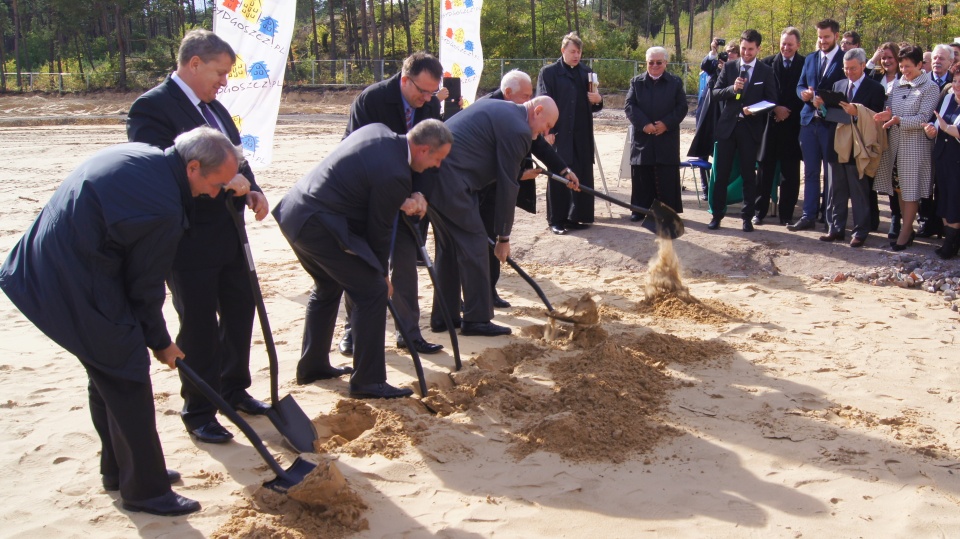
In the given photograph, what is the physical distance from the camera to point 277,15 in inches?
294

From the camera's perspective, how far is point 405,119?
6.02 metres

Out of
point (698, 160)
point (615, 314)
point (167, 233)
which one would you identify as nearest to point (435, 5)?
point (698, 160)

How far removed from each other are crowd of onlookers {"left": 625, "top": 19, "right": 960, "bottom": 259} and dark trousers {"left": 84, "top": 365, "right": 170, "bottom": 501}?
21.2 ft

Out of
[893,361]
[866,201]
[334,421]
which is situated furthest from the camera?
[866,201]

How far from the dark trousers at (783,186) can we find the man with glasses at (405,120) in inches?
170

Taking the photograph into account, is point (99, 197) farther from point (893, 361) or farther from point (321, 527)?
point (893, 361)

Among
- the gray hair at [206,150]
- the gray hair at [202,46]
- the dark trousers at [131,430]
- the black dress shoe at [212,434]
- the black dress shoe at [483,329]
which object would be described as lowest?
the black dress shoe at [212,434]

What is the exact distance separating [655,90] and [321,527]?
667 cm

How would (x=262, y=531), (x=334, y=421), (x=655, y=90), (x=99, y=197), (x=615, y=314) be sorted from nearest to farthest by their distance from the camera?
(x=99, y=197) → (x=262, y=531) → (x=334, y=421) → (x=615, y=314) → (x=655, y=90)

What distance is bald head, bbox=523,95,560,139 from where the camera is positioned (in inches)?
230

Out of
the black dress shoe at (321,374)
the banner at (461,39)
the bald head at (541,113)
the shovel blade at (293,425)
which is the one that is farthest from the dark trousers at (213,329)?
the banner at (461,39)

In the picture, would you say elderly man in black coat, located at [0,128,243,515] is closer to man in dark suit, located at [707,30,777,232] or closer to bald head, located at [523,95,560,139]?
bald head, located at [523,95,560,139]

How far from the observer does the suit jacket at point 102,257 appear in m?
3.17

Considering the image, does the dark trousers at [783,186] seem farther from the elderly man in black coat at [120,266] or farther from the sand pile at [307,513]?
the elderly man in black coat at [120,266]
